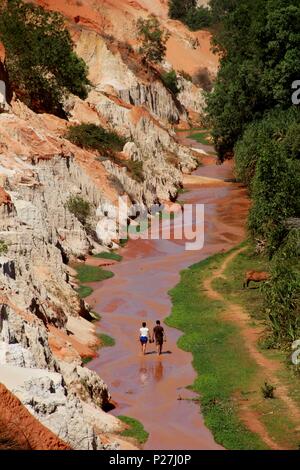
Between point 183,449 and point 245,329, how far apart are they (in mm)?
10669

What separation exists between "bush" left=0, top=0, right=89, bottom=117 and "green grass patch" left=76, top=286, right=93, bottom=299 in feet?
90.3

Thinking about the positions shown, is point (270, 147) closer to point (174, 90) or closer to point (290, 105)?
point (290, 105)

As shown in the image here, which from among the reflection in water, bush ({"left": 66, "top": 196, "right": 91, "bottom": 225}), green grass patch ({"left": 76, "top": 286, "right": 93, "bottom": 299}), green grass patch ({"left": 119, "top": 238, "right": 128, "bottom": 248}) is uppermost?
bush ({"left": 66, "top": 196, "right": 91, "bottom": 225})

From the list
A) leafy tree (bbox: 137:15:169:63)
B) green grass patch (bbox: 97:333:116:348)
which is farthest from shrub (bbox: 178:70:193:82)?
green grass patch (bbox: 97:333:116:348)

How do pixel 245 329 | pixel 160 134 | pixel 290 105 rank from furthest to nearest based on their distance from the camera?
pixel 160 134 → pixel 290 105 → pixel 245 329

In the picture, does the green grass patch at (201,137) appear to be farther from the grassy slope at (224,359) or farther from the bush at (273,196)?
the grassy slope at (224,359)

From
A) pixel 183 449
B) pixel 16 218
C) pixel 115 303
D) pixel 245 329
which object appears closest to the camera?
pixel 183 449

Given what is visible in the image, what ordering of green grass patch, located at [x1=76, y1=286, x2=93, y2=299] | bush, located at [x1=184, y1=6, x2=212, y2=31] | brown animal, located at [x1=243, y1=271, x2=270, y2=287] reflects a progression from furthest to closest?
bush, located at [x1=184, y1=6, x2=212, y2=31]
brown animal, located at [x1=243, y1=271, x2=270, y2=287]
green grass patch, located at [x1=76, y1=286, x2=93, y2=299]

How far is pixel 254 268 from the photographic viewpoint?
1623 inches

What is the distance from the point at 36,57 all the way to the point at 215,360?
41913mm

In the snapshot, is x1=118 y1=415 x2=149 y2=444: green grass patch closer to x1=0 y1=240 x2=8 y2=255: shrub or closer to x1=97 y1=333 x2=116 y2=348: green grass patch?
x1=97 y1=333 x2=116 y2=348: green grass patch

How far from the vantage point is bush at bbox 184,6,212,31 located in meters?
136

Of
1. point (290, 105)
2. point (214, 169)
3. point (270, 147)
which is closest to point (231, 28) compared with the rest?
point (290, 105)

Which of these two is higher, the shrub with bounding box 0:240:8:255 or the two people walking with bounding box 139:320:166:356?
the shrub with bounding box 0:240:8:255
